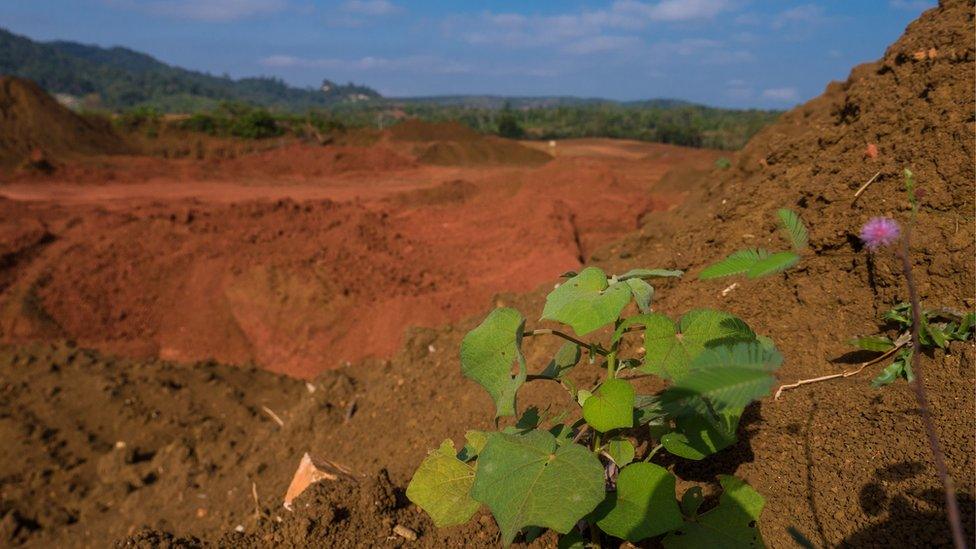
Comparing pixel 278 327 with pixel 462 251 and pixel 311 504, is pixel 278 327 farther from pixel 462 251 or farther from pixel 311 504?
pixel 311 504

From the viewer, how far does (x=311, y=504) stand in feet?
6.61

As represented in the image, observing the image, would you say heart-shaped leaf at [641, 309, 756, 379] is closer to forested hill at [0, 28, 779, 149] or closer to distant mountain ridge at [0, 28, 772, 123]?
forested hill at [0, 28, 779, 149]

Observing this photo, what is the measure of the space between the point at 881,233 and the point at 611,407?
693 millimetres

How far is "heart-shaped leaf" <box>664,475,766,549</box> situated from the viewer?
1307 millimetres

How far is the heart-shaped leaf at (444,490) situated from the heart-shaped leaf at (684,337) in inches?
19.9

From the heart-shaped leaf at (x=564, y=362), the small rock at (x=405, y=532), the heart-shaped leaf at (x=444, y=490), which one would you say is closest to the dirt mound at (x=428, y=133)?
the small rock at (x=405, y=532)

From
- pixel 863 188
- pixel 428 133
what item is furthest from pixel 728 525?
pixel 428 133

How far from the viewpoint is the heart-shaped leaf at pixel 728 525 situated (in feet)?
4.29

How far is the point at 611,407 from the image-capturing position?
1298 millimetres

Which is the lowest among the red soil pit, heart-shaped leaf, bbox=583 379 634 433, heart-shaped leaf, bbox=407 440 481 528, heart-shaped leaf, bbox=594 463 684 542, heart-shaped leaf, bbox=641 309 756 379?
the red soil pit

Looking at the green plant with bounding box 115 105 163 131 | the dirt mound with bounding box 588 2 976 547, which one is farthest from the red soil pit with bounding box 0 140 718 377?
the green plant with bounding box 115 105 163 131

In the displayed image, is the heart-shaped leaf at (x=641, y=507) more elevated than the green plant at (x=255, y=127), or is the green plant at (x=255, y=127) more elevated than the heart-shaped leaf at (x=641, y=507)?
the green plant at (x=255, y=127)

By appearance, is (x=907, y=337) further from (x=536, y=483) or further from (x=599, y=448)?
(x=536, y=483)

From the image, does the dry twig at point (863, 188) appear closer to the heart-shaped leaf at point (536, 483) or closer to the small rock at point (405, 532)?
the heart-shaped leaf at point (536, 483)
